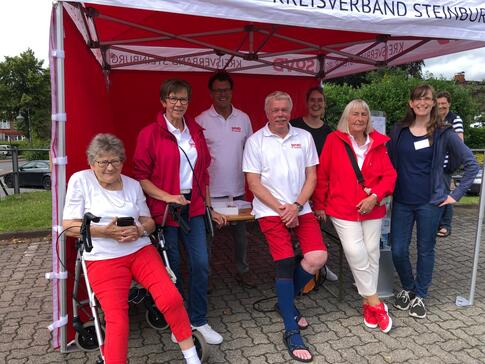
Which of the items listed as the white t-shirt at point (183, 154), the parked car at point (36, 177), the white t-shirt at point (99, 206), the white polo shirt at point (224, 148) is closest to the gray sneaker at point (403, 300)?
the white polo shirt at point (224, 148)

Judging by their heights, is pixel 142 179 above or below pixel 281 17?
below

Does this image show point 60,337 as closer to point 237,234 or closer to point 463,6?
point 237,234

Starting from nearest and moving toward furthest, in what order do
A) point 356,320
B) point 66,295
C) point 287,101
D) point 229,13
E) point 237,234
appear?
point 229,13, point 66,295, point 287,101, point 356,320, point 237,234

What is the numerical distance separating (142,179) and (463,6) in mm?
2753

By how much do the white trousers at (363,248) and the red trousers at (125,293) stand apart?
54.8 inches

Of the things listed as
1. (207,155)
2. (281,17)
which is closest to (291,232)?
(207,155)

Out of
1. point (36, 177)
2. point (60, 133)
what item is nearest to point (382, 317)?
point (60, 133)

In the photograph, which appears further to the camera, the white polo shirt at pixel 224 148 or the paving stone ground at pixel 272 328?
the white polo shirt at pixel 224 148

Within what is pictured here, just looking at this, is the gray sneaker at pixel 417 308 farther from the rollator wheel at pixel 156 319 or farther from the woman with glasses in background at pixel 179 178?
the rollator wheel at pixel 156 319

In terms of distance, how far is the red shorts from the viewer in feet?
10.1

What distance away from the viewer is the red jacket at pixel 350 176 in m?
3.21

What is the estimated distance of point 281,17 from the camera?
277 centimetres

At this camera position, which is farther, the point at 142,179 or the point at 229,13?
the point at 142,179

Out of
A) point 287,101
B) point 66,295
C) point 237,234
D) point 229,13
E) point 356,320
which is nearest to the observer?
point 229,13
